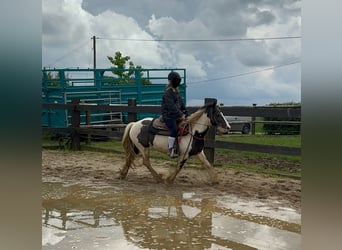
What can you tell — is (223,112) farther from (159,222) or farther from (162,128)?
(159,222)

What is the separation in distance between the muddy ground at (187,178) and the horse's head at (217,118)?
32.4 inches

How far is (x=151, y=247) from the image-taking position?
11.0ft

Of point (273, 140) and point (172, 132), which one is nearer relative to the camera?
point (172, 132)

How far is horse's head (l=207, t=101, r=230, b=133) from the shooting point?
584 centimetres

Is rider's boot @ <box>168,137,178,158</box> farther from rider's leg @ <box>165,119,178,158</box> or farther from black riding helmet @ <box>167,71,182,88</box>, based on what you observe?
black riding helmet @ <box>167,71,182,88</box>

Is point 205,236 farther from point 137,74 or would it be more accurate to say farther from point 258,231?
point 137,74

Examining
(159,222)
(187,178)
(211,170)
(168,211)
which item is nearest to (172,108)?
(211,170)

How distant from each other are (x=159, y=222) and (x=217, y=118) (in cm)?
216

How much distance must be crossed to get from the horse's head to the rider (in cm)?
39

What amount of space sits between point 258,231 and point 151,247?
108cm

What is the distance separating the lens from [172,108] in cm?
571

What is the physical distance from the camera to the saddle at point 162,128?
5.87 m

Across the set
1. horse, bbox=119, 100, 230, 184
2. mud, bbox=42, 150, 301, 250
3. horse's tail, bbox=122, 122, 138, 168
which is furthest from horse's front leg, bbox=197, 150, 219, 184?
horse's tail, bbox=122, 122, 138, 168
